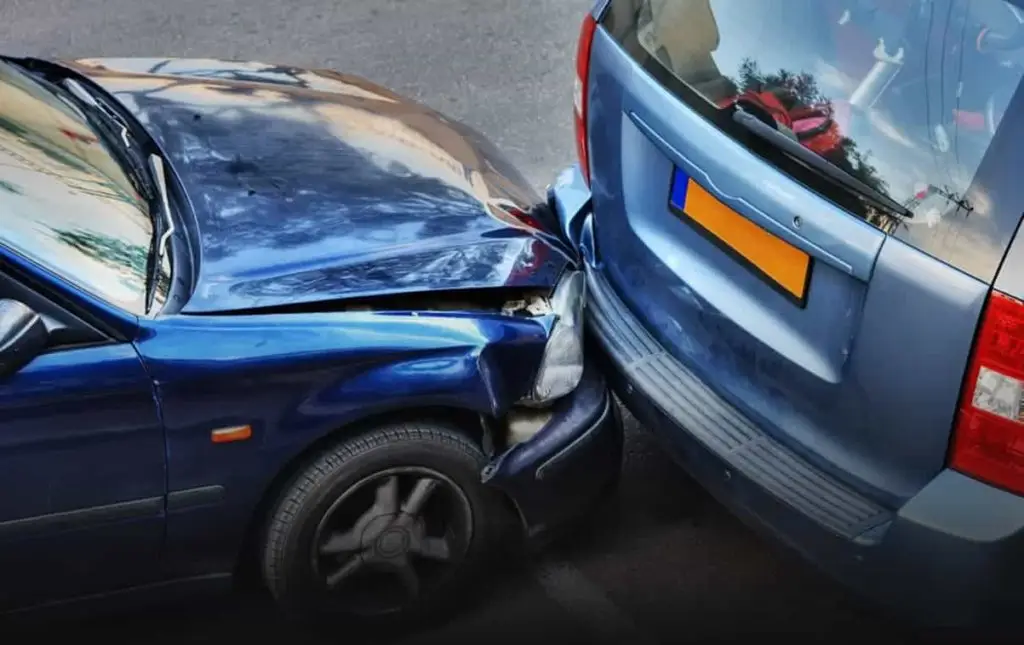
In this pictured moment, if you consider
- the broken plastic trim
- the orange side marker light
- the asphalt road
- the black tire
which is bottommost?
the asphalt road

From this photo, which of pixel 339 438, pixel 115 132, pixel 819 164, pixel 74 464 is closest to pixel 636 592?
pixel 339 438

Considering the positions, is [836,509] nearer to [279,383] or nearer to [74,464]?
[279,383]

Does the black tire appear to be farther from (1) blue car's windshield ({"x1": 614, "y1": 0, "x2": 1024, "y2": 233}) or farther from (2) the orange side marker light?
(1) blue car's windshield ({"x1": 614, "y1": 0, "x2": 1024, "y2": 233})

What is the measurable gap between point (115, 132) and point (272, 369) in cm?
106

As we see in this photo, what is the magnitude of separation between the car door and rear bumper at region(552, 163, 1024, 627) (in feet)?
3.96

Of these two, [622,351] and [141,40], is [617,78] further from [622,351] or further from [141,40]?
[141,40]

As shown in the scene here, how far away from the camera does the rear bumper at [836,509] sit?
2.37 metres

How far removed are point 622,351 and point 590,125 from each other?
0.66 metres

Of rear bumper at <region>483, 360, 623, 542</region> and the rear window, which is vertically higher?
the rear window

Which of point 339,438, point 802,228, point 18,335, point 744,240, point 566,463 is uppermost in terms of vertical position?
point 802,228

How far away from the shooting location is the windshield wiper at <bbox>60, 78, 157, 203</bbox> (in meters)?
3.01

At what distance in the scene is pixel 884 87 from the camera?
2518mm

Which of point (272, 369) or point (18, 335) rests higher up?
point (18, 335)

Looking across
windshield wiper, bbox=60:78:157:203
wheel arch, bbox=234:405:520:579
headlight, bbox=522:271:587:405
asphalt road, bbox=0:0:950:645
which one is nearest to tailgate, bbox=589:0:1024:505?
headlight, bbox=522:271:587:405
